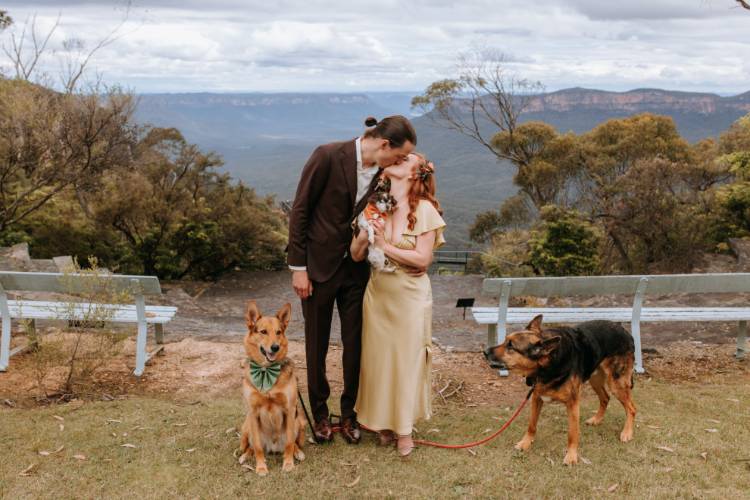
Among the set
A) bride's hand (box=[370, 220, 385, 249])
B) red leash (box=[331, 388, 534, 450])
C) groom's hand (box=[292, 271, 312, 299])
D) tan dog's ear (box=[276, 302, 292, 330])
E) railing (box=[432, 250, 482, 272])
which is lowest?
railing (box=[432, 250, 482, 272])

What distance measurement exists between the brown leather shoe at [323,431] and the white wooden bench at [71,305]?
236 cm

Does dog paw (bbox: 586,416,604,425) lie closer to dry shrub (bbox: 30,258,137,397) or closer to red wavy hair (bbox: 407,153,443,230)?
red wavy hair (bbox: 407,153,443,230)

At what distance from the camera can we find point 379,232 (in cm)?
476

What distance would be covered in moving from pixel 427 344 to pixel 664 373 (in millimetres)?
3272

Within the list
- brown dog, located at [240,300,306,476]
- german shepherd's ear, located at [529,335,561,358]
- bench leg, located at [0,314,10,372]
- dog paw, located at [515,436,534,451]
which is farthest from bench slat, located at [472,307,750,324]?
bench leg, located at [0,314,10,372]

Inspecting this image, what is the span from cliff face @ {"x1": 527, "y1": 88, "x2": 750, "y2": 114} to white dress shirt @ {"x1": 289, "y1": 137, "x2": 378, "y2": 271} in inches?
6854

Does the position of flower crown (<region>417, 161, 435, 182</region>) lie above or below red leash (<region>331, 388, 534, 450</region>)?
above

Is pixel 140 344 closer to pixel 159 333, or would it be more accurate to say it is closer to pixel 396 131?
pixel 159 333

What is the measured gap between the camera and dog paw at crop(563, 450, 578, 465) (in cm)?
486

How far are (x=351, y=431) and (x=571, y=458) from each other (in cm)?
167

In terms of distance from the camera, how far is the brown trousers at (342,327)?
5.05 meters

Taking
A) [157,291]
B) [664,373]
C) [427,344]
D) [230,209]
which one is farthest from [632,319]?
[230,209]

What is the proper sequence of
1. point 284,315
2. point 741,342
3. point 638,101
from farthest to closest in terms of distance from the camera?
point 638,101 → point 741,342 → point 284,315

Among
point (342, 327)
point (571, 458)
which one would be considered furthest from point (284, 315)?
point (571, 458)
